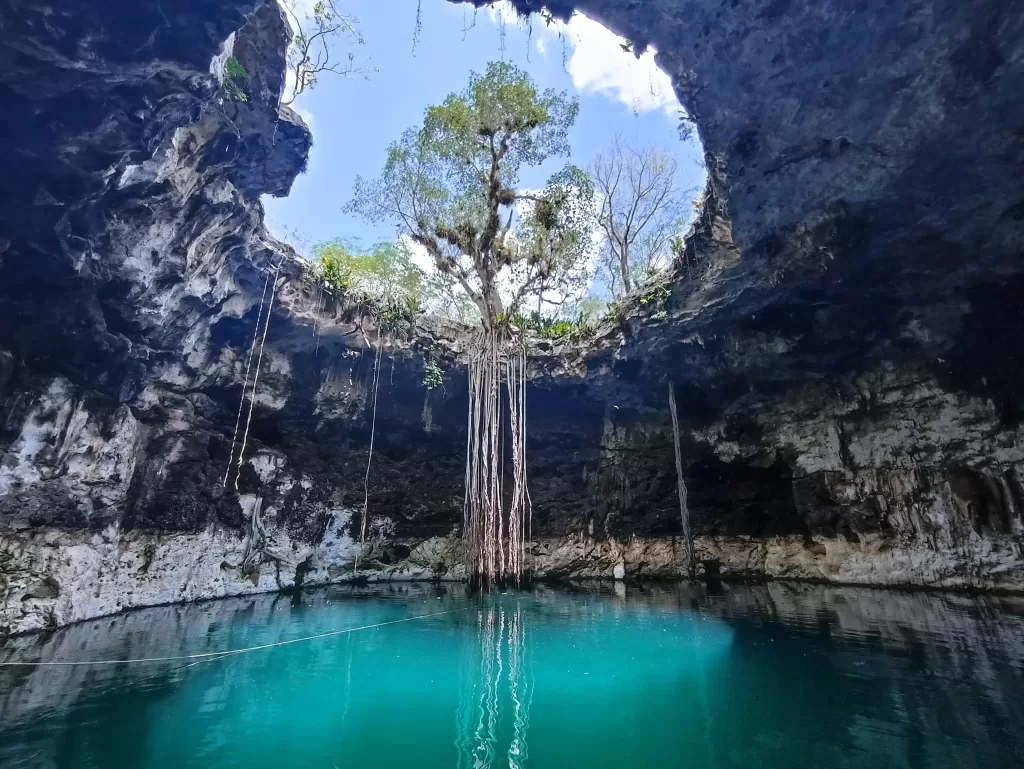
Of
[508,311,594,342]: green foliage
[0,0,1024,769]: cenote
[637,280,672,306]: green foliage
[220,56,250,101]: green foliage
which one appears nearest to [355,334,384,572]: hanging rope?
[0,0,1024,769]: cenote

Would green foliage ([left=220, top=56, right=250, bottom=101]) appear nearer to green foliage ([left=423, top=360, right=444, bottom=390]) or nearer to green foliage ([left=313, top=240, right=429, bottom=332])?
green foliage ([left=313, top=240, right=429, bottom=332])

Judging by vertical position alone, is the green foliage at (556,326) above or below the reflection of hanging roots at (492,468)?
above

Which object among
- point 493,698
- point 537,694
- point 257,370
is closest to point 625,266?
point 257,370

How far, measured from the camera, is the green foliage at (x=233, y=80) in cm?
529

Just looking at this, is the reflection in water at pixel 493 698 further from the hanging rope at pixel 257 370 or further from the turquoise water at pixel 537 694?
the hanging rope at pixel 257 370

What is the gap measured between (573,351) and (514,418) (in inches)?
91.6

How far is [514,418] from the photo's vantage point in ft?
30.4

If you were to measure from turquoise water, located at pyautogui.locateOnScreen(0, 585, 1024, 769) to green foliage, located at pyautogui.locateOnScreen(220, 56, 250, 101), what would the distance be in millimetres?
5560

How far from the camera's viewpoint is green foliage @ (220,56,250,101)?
5289mm

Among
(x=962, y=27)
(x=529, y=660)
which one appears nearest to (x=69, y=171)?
(x=529, y=660)

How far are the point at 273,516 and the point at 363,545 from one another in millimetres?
2112

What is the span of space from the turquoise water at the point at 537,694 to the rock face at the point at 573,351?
2.57 meters

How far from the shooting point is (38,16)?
349cm

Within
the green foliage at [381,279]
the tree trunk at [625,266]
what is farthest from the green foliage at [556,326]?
the tree trunk at [625,266]
